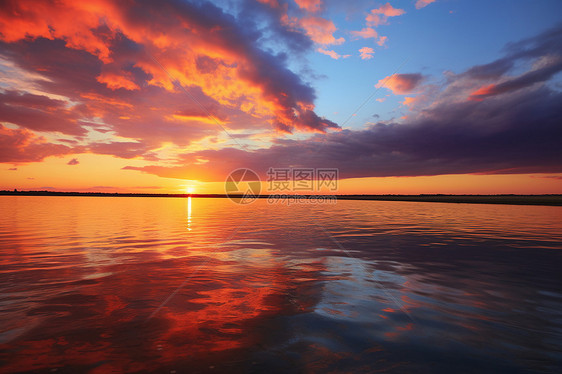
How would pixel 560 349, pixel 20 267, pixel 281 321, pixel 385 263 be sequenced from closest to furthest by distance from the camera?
pixel 560 349 < pixel 281 321 < pixel 20 267 < pixel 385 263

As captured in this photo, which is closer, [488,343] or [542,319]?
[488,343]

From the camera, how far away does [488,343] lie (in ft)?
20.5

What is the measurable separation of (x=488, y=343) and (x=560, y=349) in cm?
131

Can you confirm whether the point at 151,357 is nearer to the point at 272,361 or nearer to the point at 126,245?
the point at 272,361

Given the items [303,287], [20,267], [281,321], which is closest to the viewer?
[281,321]

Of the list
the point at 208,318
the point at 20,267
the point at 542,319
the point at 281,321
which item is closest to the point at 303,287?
the point at 281,321

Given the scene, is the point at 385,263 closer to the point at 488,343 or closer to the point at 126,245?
the point at 488,343

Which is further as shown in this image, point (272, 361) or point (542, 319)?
point (542, 319)

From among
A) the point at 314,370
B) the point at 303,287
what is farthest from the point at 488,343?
the point at 303,287

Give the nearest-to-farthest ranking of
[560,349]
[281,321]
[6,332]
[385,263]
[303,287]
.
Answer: [560,349], [6,332], [281,321], [303,287], [385,263]

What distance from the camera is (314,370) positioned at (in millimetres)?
5137

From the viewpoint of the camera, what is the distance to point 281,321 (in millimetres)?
7301

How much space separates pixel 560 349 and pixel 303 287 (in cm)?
637

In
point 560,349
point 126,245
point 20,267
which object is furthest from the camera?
point 126,245
